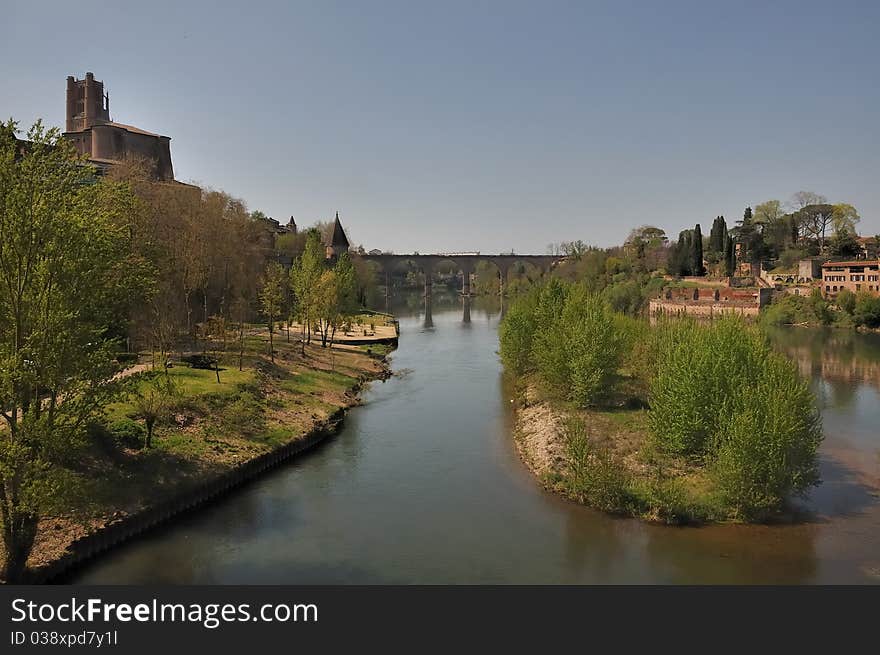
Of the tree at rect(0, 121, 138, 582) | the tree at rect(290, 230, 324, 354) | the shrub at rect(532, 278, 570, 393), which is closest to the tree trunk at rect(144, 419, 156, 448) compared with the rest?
the tree at rect(0, 121, 138, 582)

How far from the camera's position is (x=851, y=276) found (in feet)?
249

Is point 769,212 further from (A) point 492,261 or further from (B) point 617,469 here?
(B) point 617,469

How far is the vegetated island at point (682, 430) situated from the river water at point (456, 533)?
0.74 m

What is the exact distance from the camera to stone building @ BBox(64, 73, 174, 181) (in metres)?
68.8

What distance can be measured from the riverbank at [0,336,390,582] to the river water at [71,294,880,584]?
0.66 meters

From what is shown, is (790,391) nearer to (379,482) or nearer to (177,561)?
(379,482)

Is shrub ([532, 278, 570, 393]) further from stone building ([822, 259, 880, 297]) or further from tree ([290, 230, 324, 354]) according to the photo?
stone building ([822, 259, 880, 297])

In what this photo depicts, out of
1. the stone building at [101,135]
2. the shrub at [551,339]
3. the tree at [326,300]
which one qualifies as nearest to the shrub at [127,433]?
the shrub at [551,339]

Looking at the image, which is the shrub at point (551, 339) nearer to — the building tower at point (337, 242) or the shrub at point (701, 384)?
the shrub at point (701, 384)

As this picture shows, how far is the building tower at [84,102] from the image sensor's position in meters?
85.4

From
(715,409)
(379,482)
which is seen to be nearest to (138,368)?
(379,482)

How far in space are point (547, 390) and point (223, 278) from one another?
75.0 feet

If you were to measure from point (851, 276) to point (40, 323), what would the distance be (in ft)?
266
